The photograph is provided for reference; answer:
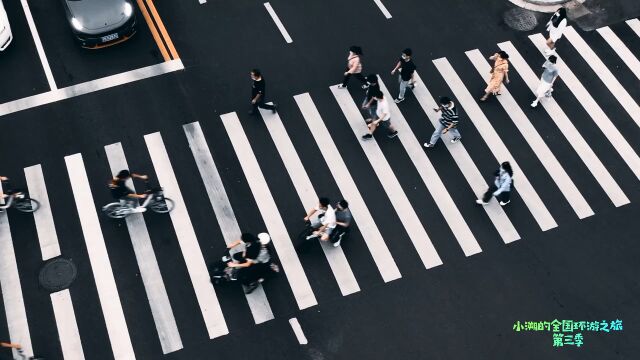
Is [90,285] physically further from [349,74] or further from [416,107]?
[416,107]

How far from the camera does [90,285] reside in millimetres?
13383

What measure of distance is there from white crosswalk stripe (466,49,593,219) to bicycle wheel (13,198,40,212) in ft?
44.1

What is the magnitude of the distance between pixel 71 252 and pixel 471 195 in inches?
415

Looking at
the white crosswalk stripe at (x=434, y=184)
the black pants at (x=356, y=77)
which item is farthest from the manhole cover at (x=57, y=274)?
the white crosswalk stripe at (x=434, y=184)

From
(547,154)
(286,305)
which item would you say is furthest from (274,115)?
(547,154)

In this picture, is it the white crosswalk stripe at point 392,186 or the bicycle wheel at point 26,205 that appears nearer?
the bicycle wheel at point 26,205

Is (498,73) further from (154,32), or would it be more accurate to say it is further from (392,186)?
(154,32)

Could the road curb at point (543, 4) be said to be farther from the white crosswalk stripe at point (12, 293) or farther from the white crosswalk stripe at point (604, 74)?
the white crosswalk stripe at point (12, 293)

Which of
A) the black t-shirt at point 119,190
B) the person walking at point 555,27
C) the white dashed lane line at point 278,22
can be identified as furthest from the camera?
the white dashed lane line at point 278,22

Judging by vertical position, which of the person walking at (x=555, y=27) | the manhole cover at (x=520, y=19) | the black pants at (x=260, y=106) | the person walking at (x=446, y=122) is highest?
the manhole cover at (x=520, y=19)

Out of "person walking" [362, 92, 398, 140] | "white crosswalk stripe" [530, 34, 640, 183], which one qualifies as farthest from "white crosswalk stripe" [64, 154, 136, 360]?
"white crosswalk stripe" [530, 34, 640, 183]

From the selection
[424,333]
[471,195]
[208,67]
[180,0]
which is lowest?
[424,333]

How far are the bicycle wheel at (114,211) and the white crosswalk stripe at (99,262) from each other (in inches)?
18.5

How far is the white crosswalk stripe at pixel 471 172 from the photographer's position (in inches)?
576
